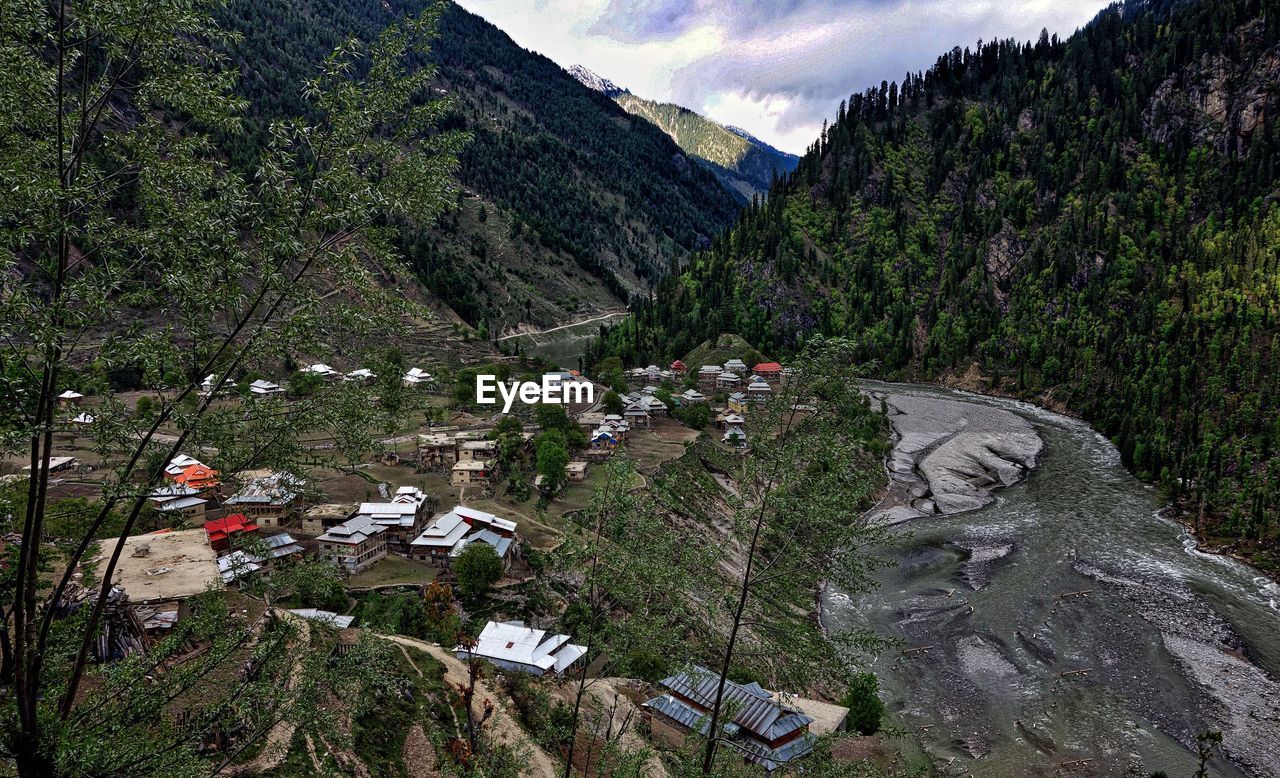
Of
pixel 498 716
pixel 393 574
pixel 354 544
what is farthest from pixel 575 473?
pixel 498 716

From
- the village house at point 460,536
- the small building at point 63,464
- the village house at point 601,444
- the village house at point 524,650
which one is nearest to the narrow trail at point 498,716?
the village house at point 524,650

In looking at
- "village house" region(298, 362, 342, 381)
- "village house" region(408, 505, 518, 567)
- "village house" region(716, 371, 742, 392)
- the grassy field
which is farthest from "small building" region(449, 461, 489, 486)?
"village house" region(716, 371, 742, 392)

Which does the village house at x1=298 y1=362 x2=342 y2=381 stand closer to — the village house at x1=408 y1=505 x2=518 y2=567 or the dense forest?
the village house at x1=408 y1=505 x2=518 y2=567

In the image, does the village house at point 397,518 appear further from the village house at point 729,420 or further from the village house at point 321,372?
the village house at point 729,420

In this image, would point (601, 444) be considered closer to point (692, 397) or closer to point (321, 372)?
point (692, 397)

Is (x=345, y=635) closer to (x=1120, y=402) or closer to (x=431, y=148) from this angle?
(x=431, y=148)

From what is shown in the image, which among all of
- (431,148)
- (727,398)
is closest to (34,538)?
(431,148)
